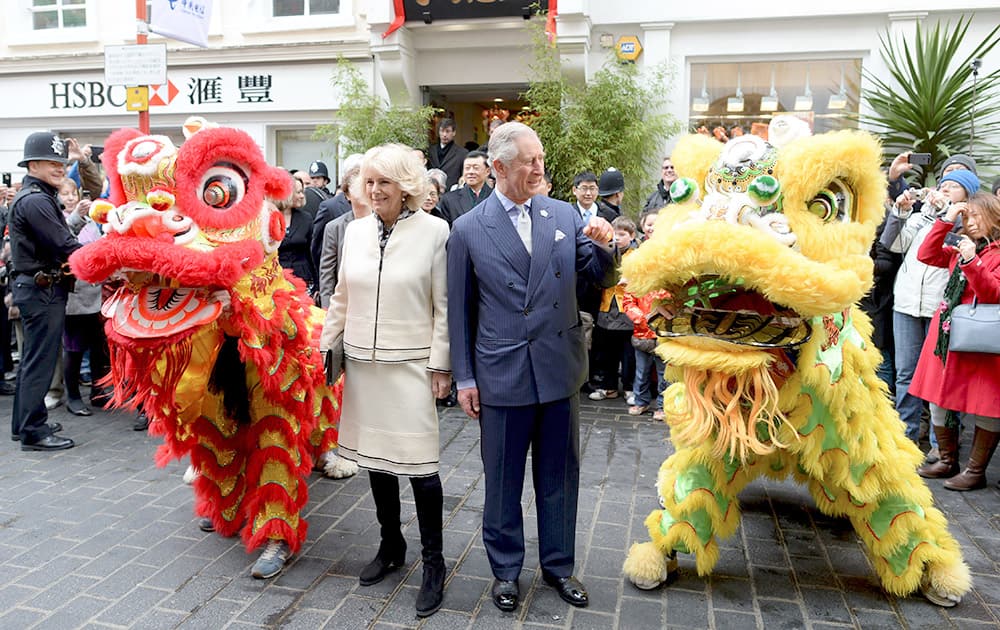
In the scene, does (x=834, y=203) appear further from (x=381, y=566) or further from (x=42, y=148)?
(x=42, y=148)

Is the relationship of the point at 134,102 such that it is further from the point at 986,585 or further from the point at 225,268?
the point at 986,585

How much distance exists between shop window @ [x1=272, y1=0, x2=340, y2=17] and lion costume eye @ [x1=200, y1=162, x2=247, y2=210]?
318 inches

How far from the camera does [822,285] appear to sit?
2.71 metres

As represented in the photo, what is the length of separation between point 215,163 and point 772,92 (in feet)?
25.4

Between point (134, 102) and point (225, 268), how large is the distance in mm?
4696

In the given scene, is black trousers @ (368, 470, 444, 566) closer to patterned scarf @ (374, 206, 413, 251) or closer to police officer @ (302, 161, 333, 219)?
patterned scarf @ (374, 206, 413, 251)

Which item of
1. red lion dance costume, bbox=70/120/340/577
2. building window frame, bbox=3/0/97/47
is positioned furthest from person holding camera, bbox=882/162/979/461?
building window frame, bbox=3/0/97/47

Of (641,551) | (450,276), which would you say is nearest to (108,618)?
(450,276)

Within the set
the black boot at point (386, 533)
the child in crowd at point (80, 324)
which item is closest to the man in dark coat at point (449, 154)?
the child in crowd at point (80, 324)

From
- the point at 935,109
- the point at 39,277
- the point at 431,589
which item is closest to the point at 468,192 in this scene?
the point at 39,277

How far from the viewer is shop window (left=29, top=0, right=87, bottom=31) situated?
11719mm

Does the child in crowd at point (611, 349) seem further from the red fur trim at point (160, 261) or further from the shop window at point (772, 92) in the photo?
the red fur trim at point (160, 261)

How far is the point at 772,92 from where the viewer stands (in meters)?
9.41

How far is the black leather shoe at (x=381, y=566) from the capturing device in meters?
3.53
